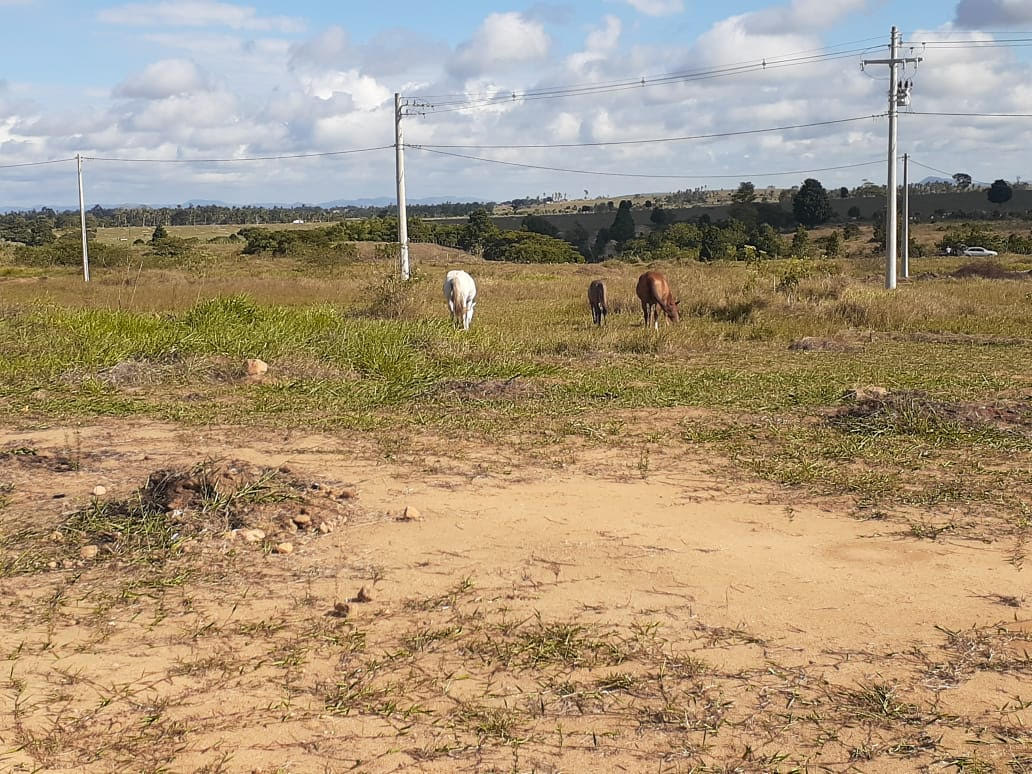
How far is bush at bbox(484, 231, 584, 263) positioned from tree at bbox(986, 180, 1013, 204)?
110 feet

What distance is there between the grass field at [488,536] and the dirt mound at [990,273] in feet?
53.2

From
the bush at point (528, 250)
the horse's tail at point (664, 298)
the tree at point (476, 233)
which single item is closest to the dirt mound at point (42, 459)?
the horse's tail at point (664, 298)

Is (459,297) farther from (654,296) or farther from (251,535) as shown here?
(251,535)

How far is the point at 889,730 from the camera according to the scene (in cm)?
333

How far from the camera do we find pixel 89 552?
503 cm

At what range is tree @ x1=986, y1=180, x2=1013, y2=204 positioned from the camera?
6969 centimetres

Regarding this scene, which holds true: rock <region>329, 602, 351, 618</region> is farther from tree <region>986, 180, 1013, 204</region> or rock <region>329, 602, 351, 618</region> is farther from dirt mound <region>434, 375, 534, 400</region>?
tree <region>986, 180, 1013, 204</region>

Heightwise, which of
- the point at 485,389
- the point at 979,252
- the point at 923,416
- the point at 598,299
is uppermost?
the point at 979,252

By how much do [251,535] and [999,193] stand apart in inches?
2940

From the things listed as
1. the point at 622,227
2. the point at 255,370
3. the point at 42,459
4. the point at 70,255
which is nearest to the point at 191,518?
the point at 42,459

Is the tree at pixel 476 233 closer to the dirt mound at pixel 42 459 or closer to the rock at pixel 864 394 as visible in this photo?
the rock at pixel 864 394

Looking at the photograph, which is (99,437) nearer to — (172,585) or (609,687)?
(172,585)

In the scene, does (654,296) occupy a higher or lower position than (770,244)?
lower

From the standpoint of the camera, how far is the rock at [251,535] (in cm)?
520
